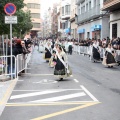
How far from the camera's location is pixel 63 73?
14430mm

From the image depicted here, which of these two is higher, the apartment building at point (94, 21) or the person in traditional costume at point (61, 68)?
the apartment building at point (94, 21)

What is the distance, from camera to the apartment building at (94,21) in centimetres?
4262

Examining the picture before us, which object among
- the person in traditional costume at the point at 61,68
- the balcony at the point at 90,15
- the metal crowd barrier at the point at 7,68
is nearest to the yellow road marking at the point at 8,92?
the metal crowd barrier at the point at 7,68

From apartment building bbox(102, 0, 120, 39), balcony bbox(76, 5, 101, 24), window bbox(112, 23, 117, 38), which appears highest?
balcony bbox(76, 5, 101, 24)

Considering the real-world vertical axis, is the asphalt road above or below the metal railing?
below

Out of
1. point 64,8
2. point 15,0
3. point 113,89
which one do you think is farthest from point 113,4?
point 64,8

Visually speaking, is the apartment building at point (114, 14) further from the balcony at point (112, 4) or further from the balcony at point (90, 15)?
the balcony at point (90, 15)

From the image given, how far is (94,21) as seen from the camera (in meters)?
46.8

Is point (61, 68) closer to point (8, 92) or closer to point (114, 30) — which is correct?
point (8, 92)

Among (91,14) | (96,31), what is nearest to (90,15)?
(91,14)

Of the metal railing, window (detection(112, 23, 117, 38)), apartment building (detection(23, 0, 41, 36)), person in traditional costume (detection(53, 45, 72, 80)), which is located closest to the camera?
person in traditional costume (detection(53, 45, 72, 80))

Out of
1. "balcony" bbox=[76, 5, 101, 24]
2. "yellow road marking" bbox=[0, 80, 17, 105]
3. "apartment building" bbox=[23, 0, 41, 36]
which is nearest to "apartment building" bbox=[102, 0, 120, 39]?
"balcony" bbox=[76, 5, 101, 24]

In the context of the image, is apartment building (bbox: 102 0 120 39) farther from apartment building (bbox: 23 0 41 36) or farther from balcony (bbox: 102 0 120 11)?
apartment building (bbox: 23 0 41 36)

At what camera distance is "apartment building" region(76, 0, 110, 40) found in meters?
42.6
